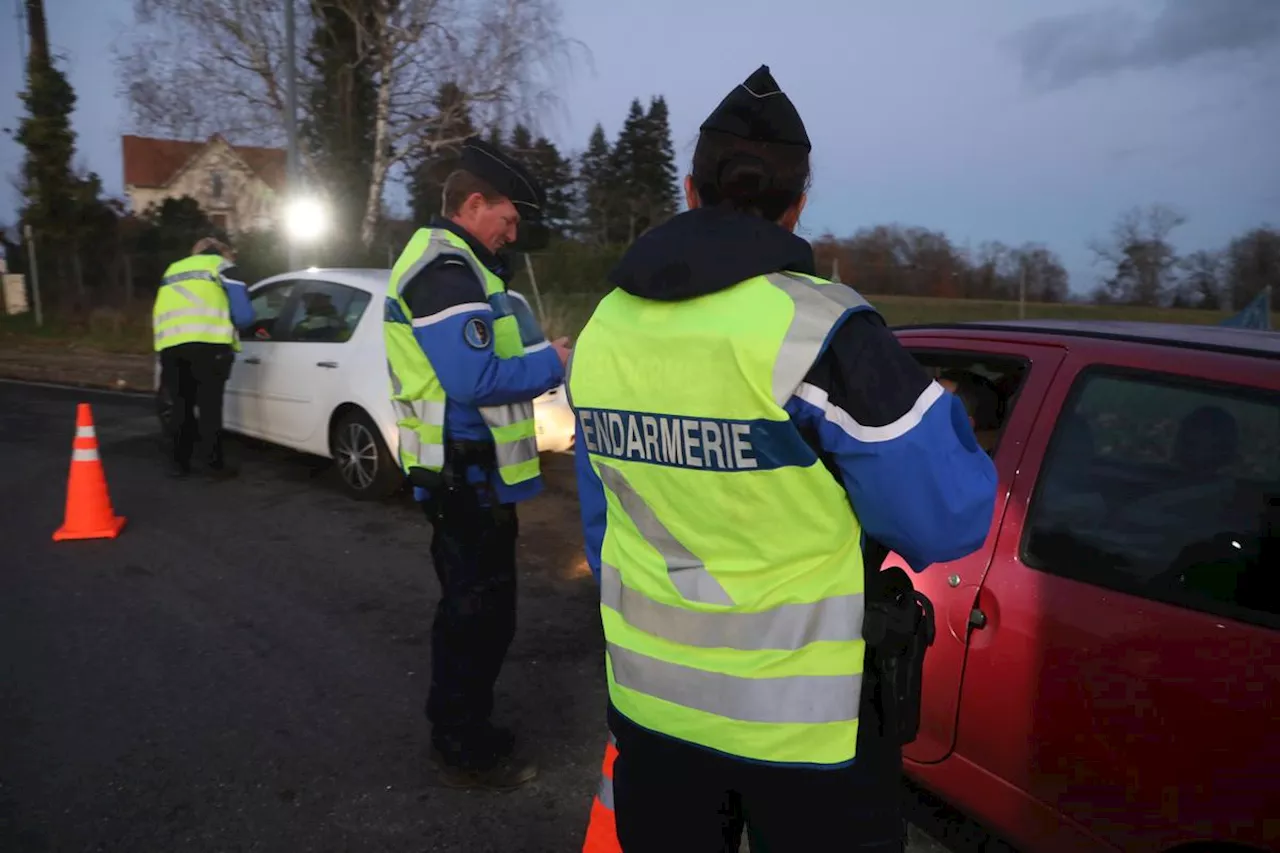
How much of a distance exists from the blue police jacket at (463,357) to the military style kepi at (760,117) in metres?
1.33

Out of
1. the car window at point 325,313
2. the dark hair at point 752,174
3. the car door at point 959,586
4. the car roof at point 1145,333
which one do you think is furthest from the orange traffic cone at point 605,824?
the car window at point 325,313

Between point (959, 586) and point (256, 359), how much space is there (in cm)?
633

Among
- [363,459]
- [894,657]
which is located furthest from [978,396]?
[363,459]

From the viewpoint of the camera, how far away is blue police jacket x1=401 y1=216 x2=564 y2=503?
2789mm

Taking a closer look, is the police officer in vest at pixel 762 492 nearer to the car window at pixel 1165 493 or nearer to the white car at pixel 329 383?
the car window at pixel 1165 493

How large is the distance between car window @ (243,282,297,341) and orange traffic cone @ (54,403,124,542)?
1.80 m

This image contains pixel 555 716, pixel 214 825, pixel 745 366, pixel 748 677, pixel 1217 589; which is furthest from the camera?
pixel 555 716

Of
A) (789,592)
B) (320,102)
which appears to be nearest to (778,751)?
(789,592)

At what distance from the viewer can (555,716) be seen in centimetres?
369

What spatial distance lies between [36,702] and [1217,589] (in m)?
4.01

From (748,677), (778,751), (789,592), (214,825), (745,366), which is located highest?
(745,366)

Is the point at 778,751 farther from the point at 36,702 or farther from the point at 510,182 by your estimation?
the point at 36,702

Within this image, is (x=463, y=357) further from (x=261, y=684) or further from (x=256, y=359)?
(x=256, y=359)

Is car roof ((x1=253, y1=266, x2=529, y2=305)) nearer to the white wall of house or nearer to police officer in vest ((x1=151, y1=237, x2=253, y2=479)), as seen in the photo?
police officer in vest ((x1=151, y1=237, x2=253, y2=479))
